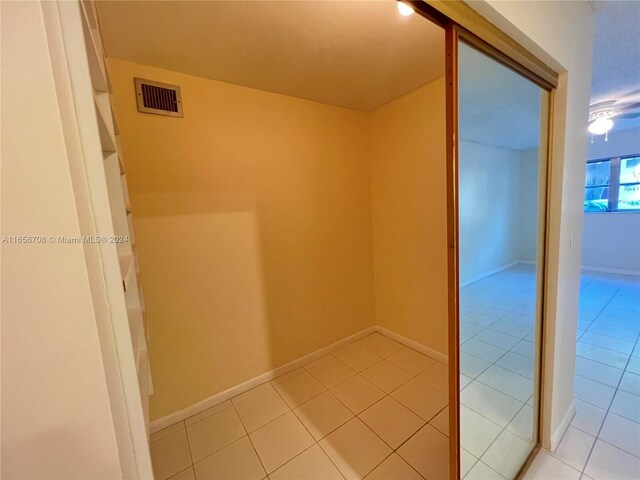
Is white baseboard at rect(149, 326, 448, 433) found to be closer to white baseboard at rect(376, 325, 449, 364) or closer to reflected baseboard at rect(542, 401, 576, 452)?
white baseboard at rect(376, 325, 449, 364)

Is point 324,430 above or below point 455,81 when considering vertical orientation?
below

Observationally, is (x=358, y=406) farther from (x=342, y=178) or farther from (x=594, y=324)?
(x=594, y=324)

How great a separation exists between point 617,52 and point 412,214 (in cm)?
177

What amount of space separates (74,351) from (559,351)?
202 cm

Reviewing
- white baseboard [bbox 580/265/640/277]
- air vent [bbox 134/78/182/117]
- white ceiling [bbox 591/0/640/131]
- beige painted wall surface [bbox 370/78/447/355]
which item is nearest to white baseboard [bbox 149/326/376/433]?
beige painted wall surface [bbox 370/78/447/355]

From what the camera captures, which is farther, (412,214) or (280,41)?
(412,214)

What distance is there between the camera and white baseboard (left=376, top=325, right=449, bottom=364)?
233cm

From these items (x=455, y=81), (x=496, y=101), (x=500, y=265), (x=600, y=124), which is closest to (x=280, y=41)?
(x=455, y=81)

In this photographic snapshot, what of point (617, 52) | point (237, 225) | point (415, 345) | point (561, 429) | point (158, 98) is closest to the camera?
point (561, 429)

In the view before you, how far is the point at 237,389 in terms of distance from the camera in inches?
82.4

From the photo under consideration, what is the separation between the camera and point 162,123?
66.9 inches

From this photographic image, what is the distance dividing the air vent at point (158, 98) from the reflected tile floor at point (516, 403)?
2034mm

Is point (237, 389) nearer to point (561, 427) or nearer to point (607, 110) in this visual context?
point (561, 427)

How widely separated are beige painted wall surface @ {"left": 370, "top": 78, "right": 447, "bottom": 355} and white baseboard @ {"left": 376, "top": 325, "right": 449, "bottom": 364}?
0.05 metres
